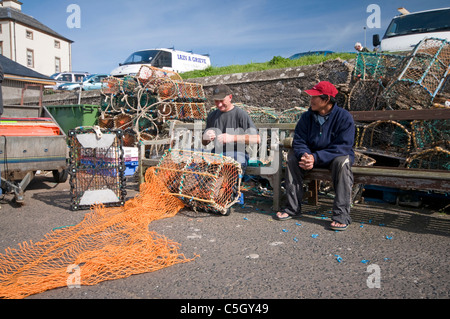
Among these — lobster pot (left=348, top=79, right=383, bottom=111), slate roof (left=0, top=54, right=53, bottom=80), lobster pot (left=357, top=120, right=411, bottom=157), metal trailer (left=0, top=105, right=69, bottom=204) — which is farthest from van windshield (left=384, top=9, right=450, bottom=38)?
slate roof (left=0, top=54, right=53, bottom=80)

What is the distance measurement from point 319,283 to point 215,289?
2.32ft

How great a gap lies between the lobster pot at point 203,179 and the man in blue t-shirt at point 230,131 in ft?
0.93

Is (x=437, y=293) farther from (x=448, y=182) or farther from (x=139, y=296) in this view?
(x=139, y=296)

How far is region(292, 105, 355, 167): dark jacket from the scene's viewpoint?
3.64 m

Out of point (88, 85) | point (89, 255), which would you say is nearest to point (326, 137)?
point (89, 255)

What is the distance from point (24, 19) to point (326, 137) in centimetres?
3984

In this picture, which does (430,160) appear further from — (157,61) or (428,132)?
(157,61)

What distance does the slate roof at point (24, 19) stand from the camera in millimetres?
32366

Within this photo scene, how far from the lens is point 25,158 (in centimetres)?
504

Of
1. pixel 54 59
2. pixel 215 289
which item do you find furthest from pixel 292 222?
pixel 54 59

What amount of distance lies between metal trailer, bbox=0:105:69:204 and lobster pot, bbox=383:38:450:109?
514cm

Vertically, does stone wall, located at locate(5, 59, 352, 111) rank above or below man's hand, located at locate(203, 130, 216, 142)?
above

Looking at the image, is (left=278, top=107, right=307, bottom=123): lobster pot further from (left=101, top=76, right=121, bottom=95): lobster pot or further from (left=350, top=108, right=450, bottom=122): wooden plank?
(left=101, top=76, right=121, bottom=95): lobster pot

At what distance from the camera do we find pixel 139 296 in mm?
2186
